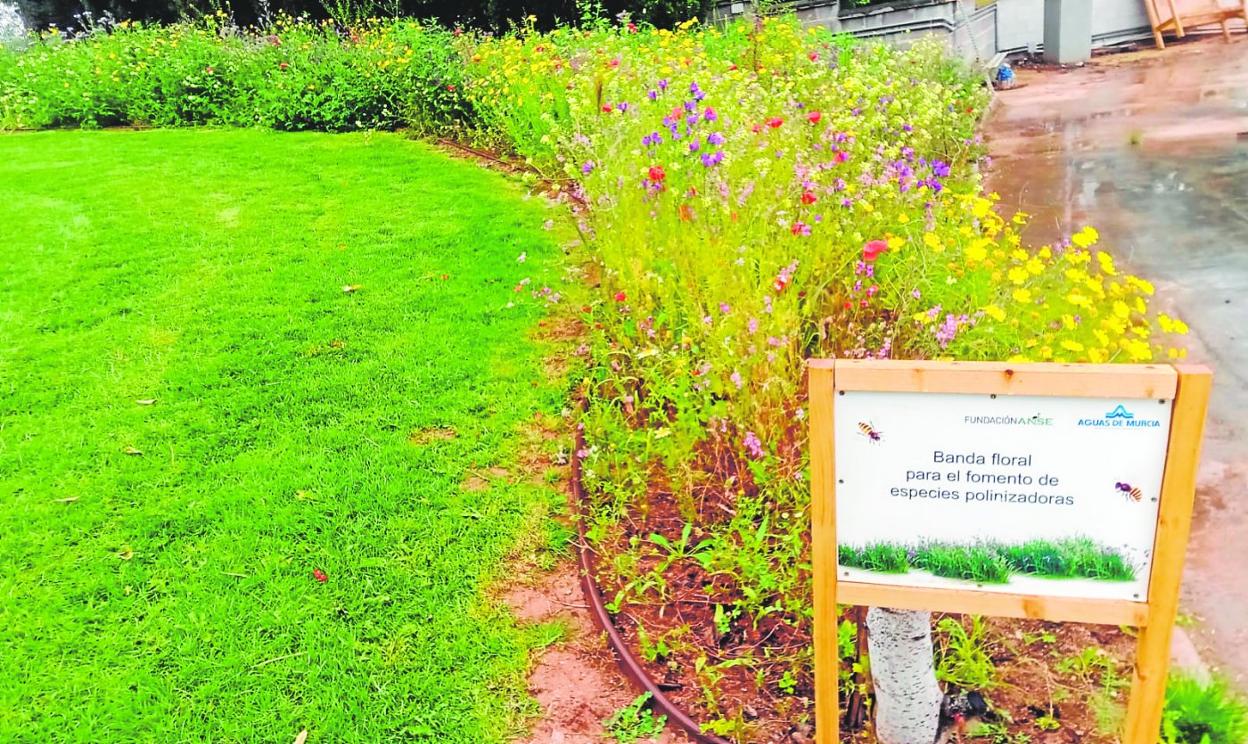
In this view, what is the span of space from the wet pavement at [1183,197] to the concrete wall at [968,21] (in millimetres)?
966

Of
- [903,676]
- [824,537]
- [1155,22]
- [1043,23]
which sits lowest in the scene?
[903,676]

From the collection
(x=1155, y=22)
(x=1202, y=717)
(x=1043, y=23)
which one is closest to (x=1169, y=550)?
(x=1202, y=717)

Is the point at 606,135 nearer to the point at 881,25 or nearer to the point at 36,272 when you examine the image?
the point at 36,272

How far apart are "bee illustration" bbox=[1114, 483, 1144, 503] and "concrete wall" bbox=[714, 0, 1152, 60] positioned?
28.8ft

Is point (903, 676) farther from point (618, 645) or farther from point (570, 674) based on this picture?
point (570, 674)

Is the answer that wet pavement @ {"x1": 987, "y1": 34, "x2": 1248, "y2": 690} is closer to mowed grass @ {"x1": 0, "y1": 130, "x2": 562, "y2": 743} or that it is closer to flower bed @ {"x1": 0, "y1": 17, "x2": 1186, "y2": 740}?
flower bed @ {"x1": 0, "y1": 17, "x2": 1186, "y2": 740}

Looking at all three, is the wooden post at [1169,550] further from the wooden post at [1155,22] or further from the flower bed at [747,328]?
the wooden post at [1155,22]

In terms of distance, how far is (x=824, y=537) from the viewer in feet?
6.55

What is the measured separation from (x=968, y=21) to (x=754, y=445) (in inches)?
405

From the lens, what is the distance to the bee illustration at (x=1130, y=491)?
1777mm

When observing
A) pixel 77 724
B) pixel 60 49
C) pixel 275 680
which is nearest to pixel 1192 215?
pixel 275 680

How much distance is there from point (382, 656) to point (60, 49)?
38.5 ft

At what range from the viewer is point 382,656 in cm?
277

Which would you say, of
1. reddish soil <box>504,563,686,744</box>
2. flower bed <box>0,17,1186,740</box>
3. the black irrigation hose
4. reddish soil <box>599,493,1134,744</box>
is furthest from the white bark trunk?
reddish soil <box>504,563,686,744</box>
